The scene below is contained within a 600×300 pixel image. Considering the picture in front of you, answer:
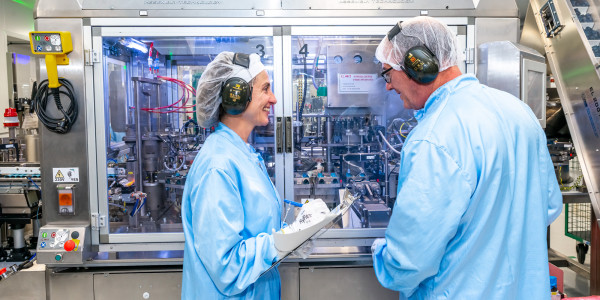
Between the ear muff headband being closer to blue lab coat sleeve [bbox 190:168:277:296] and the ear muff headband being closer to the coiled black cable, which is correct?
blue lab coat sleeve [bbox 190:168:277:296]

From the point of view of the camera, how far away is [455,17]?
7.09 ft

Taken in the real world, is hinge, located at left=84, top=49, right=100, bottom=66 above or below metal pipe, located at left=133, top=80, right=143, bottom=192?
above

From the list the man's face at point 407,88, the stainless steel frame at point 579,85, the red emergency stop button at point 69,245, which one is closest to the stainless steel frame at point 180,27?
the red emergency stop button at point 69,245

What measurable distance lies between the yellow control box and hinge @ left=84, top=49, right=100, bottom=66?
0.28ft

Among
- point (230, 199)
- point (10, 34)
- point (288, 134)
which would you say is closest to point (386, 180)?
point (288, 134)

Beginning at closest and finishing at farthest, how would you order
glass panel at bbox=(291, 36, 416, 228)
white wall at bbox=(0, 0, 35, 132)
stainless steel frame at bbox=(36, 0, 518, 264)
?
stainless steel frame at bbox=(36, 0, 518, 264) → glass panel at bbox=(291, 36, 416, 228) → white wall at bbox=(0, 0, 35, 132)

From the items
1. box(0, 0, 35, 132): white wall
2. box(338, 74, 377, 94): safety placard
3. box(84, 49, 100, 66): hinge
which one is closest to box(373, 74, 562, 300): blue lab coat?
box(338, 74, 377, 94): safety placard

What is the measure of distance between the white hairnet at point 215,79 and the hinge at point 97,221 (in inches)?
43.5

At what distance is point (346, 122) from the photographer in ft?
8.23

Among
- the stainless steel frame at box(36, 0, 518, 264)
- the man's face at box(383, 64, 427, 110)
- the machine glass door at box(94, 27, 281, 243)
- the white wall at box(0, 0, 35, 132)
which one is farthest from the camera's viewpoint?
the white wall at box(0, 0, 35, 132)

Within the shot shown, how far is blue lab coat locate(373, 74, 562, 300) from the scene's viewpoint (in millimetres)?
1123

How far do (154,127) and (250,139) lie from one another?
0.66 meters

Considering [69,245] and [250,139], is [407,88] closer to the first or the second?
[250,139]

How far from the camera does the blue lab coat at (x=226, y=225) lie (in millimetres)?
1197
